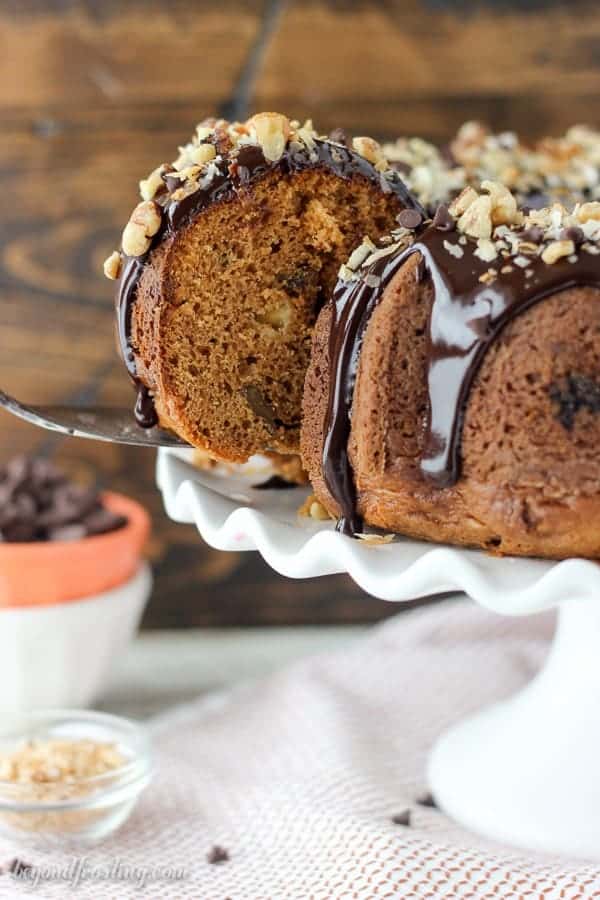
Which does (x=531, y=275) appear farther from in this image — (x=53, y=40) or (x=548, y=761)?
(x=53, y=40)

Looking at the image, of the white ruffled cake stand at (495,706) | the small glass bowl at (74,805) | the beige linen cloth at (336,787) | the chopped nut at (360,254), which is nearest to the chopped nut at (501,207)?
the chopped nut at (360,254)

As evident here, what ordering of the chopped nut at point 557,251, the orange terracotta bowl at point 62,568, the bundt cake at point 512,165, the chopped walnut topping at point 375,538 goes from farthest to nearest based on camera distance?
the orange terracotta bowl at point 62,568
the bundt cake at point 512,165
the chopped walnut topping at point 375,538
the chopped nut at point 557,251

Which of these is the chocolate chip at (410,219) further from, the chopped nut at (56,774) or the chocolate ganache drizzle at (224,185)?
the chopped nut at (56,774)

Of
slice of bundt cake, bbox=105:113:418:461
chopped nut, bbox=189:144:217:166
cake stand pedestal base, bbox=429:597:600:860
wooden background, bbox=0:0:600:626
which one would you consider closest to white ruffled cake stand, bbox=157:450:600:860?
cake stand pedestal base, bbox=429:597:600:860

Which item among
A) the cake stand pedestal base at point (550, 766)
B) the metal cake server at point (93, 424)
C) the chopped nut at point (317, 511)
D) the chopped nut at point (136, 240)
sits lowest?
the cake stand pedestal base at point (550, 766)

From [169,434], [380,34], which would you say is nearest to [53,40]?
[380,34]

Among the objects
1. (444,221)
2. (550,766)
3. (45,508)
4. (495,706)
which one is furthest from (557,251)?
(45,508)
